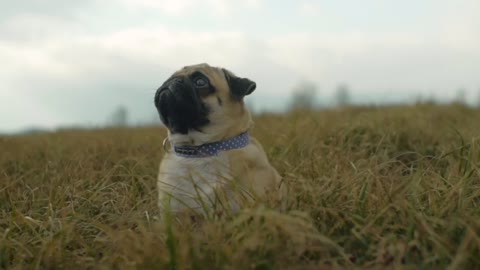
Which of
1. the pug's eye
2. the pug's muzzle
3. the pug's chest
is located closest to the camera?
the pug's chest

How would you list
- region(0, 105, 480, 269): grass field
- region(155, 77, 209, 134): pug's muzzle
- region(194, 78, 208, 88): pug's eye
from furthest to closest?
region(194, 78, 208, 88): pug's eye → region(155, 77, 209, 134): pug's muzzle → region(0, 105, 480, 269): grass field

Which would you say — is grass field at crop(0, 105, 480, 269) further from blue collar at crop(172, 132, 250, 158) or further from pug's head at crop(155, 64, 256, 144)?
pug's head at crop(155, 64, 256, 144)

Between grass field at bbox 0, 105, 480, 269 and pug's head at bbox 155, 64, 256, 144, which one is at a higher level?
pug's head at bbox 155, 64, 256, 144

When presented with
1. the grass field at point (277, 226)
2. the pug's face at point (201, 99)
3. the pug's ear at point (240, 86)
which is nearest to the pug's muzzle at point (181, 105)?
the pug's face at point (201, 99)

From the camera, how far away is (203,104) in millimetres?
3352

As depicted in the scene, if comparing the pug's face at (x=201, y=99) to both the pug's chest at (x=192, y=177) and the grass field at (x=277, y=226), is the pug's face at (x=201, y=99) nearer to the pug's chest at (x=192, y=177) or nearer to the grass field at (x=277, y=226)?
the pug's chest at (x=192, y=177)

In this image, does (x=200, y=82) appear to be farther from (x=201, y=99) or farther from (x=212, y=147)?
(x=212, y=147)

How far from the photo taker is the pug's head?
10.7 ft

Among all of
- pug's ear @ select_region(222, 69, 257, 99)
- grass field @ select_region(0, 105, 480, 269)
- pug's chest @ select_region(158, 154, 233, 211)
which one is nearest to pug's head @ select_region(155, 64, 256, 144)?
pug's ear @ select_region(222, 69, 257, 99)

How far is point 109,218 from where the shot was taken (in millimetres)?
3057

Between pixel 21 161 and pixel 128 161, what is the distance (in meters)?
1.26

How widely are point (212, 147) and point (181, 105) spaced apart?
1.03ft

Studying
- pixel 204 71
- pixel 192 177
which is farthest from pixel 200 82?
pixel 192 177

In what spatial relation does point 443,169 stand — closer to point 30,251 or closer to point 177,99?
point 177,99
